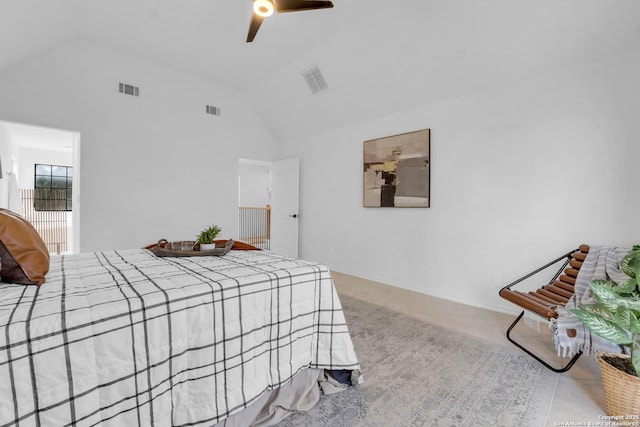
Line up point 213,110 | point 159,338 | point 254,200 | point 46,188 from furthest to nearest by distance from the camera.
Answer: point 254,200 → point 46,188 → point 213,110 → point 159,338

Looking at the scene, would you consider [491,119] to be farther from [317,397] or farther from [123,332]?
[123,332]

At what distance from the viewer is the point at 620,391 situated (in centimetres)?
150

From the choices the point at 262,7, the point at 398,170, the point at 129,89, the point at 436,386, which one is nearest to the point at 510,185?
the point at 398,170

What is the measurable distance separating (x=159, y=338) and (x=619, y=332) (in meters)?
2.26

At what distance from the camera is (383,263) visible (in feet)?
14.1

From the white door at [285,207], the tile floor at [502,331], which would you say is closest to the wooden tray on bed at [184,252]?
the tile floor at [502,331]

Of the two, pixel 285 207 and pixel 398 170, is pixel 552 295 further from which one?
pixel 285 207

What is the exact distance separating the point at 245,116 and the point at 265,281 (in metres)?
4.77

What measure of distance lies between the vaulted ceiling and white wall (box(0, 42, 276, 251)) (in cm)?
27

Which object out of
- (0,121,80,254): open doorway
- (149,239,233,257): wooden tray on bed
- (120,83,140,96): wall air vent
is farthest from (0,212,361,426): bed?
(0,121,80,254): open doorway

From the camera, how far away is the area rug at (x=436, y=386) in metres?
1.53

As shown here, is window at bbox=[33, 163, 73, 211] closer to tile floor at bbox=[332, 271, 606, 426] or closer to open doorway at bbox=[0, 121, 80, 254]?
open doorway at bbox=[0, 121, 80, 254]

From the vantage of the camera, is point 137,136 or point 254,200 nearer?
point 137,136

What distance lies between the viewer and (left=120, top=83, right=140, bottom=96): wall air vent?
4145mm
